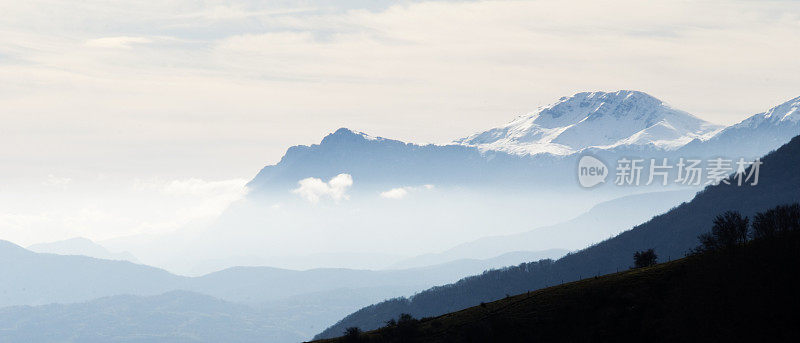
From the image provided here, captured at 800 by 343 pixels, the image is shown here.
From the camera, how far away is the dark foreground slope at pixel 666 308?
12162 centimetres

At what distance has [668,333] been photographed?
14088 centimetres

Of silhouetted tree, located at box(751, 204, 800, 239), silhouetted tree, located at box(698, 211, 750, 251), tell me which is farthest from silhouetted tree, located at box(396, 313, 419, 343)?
silhouetted tree, located at box(751, 204, 800, 239)

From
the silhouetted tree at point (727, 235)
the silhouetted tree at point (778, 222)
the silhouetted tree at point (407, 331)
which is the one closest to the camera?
the silhouetted tree at point (778, 222)

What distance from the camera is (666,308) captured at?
15375 centimetres

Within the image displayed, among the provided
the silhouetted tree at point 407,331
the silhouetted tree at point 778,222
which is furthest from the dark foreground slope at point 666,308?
the silhouetted tree at point 778,222

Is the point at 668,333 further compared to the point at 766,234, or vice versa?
the point at 766,234

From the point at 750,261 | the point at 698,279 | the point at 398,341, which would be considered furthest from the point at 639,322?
the point at 398,341

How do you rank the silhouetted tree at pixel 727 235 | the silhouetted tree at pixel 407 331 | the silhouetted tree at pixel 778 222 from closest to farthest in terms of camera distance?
1. the silhouetted tree at pixel 778 222
2. the silhouetted tree at pixel 727 235
3. the silhouetted tree at pixel 407 331

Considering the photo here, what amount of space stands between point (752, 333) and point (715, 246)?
70.5 m

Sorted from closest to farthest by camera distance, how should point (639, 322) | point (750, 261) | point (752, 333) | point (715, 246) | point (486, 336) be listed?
point (752, 333) → point (750, 261) → point (639, 322) → point (486, 336) → point (715, 246)

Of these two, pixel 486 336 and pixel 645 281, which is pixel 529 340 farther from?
pixel 645 281

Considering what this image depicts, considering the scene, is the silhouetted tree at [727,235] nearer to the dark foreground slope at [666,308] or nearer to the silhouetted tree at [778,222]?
the silhouetted tree at [778,222]

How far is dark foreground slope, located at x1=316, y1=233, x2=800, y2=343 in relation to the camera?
122m

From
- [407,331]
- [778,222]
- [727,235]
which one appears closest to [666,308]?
[727,235]
